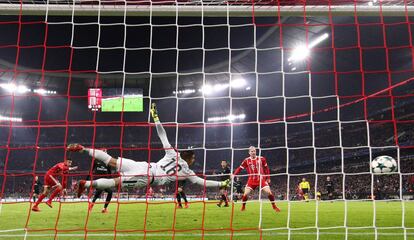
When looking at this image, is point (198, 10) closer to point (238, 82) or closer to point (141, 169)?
point (141, 169)

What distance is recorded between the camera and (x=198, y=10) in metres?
5.60

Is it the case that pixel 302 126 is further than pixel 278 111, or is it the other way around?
pixel 278 111

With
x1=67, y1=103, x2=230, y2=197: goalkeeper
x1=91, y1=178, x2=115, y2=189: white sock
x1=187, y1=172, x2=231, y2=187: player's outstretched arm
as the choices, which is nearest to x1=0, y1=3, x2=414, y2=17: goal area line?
x1=67, y1=103, x2=230, y2=197: goalkeeper

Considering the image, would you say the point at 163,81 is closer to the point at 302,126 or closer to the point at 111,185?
the point at 302,126

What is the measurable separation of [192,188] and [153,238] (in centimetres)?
2588

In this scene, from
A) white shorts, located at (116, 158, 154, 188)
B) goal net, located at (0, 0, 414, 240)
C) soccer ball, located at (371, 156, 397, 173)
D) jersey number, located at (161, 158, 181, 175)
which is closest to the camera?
white shorts, located at (116, 158, 154, 188)

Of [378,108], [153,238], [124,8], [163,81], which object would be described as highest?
[163,81]

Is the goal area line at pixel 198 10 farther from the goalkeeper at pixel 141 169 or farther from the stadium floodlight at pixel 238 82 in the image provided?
the stadium floodlight at pixel 238 82

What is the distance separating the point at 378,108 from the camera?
2944cm

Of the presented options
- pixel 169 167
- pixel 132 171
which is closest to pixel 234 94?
pixel 169 167

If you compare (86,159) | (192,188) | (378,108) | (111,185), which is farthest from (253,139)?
(111,185)

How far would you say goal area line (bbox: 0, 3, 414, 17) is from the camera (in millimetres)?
5527

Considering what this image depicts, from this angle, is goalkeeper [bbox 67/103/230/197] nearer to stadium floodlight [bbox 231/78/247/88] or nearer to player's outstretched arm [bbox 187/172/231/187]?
player's outstretched arm [bbox 187/172/231/187]

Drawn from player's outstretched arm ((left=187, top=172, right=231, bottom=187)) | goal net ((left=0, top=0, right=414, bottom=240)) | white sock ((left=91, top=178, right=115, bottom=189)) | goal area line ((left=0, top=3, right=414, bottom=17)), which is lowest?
white sock ((left=91, top=178, right=115, bottom=189))
